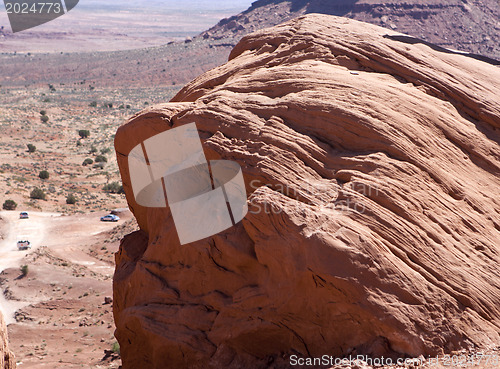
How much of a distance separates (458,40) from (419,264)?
75956 mm

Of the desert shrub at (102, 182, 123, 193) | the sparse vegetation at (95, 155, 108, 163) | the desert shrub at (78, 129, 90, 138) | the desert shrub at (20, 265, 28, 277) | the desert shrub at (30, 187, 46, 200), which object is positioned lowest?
the desert shrub at (78, 129, 90, 138)

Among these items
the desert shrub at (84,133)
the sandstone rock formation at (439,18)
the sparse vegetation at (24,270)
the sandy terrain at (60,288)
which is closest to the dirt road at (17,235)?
the sandy terrain at (60,288)

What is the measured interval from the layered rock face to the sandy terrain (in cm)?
496

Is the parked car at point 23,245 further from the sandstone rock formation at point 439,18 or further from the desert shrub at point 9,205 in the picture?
the sandstone rock formation at point 439,18

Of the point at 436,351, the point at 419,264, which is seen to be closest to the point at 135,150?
the point at 419,264

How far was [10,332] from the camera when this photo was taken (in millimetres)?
18797

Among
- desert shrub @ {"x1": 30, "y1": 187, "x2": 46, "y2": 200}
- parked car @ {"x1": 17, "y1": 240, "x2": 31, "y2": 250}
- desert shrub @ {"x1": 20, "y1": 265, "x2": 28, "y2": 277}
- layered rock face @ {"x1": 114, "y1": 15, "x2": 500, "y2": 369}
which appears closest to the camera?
layered rock face @ {"x1": 114, "y1": 15, "x2": 500, "y2": 369}

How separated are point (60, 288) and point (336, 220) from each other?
54.0 feet

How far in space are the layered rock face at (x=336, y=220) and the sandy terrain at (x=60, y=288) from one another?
496 centimetres

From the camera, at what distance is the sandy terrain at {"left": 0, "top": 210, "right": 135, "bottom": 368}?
1730 cm

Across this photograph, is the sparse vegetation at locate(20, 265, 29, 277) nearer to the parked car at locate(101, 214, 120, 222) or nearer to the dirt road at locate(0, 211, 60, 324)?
the dirt road at locate(0, 211, 60, 324)

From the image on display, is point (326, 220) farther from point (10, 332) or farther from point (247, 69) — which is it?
point (10, 332)

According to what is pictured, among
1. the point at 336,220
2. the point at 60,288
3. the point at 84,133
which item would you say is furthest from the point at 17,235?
the point at 84,133

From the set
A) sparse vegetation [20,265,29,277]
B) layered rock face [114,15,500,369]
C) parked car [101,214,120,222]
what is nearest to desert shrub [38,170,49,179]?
parked car [101,214,120,222]
